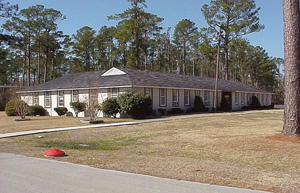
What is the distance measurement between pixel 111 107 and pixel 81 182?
20.8 metres

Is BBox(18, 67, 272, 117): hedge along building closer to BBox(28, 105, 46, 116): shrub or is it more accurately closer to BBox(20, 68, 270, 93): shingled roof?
BBox(20, 68, 270, 93): shingled roof

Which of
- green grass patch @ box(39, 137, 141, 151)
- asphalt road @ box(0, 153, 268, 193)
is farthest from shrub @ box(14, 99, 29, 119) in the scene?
asphalt road @ box(0, 153, 268, 193)

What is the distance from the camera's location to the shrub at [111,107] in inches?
1109

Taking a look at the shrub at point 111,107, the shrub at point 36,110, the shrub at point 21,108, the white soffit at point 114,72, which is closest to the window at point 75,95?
the white soffit at point 114,72

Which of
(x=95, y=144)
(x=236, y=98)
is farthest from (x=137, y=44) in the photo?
(x=95, y=144)

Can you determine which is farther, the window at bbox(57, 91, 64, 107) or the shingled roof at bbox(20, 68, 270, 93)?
the window at bbox(57, 91, 64, 107)

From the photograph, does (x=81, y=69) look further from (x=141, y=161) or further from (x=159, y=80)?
(x=141, y=161)

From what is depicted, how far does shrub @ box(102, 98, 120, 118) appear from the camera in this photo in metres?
28.2

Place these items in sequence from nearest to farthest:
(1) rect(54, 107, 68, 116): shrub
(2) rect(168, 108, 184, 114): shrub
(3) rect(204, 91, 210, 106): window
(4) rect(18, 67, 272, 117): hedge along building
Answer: (4) rect(18, 67, 272, 117): hedge along building
(2) rect(168, 108, 184, 114): shrub
(1) rect(54, 107, 68, 116): shrub
(3) rect(204, 91, 210, 106): window

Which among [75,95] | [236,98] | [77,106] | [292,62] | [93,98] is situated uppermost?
[292,62]

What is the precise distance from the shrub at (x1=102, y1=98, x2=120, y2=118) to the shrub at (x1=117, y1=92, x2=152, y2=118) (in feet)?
2.01

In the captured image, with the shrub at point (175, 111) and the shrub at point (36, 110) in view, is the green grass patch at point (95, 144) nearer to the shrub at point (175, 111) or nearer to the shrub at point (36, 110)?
the shrub at point (175, 111)

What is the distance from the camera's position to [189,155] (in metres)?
11.5

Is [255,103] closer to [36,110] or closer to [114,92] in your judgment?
[114,92]
